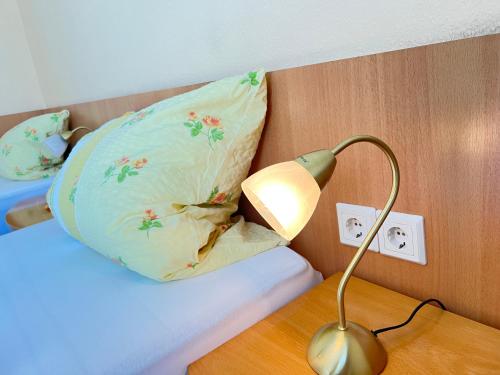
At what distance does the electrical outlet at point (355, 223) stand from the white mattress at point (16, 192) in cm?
138

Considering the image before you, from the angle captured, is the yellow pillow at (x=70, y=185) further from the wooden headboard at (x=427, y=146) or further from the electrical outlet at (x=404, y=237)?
the electrical outlet at (x=404, y=237)

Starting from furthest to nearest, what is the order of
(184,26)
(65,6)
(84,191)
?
1. (65,6)
2. (184,26)
3. (84,191)

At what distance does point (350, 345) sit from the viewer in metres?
0.51

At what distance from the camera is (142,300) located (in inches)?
28.2

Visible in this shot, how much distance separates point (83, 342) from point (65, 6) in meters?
1.65

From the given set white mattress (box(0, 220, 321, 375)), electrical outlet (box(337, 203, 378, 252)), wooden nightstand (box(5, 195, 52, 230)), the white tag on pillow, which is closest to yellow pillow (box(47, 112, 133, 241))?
white mattress (box(0, 220, 321, 375))

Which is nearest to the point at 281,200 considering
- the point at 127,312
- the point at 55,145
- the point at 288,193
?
the point at 288,193

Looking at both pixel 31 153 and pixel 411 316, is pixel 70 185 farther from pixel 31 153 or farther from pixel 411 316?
pixel 31 153

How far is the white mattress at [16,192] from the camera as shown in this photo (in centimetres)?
159

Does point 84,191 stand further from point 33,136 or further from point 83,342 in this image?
point 33,136

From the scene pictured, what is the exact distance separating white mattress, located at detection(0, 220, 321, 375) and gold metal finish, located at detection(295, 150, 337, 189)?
35 centimetres

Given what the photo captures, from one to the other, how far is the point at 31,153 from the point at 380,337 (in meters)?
1.82

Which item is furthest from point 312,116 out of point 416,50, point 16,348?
point 16,348

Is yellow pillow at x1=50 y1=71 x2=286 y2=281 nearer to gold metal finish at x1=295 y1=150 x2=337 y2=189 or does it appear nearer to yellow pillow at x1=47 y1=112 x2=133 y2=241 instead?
yellow pillow at x1=47 y1=112 x2=133 y2=241
